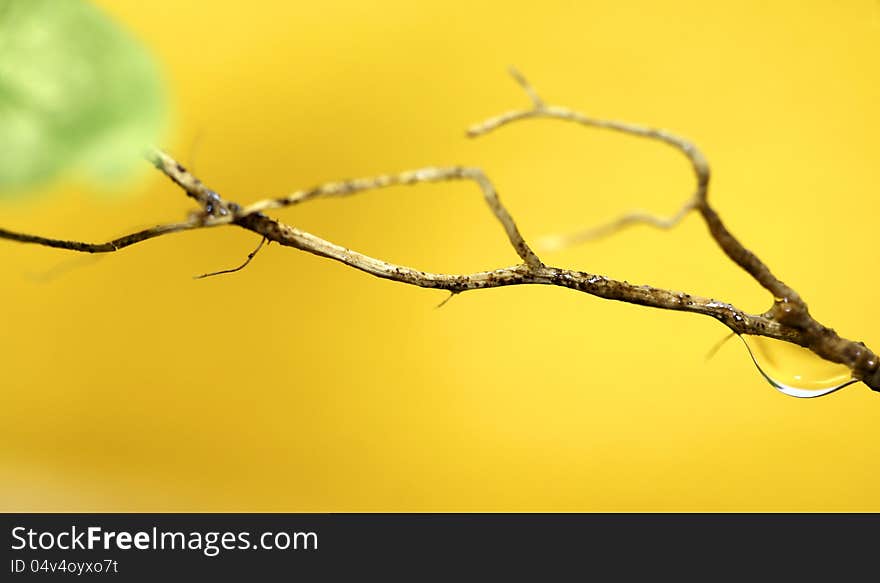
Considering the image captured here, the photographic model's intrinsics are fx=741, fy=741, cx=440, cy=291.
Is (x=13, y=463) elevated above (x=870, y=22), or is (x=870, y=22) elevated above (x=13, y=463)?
(x=870, y=22)

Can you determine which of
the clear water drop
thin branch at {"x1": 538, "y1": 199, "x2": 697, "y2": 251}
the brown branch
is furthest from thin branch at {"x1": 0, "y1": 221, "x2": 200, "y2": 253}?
the clear water drop

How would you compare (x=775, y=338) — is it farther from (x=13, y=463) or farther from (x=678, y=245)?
(x=13, y=463)

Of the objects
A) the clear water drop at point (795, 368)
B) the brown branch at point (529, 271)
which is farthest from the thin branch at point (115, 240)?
the clear water drop at point (795, 368)

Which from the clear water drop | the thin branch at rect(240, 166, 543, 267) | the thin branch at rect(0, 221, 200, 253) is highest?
the thin branch at rect(0, 221, 200, 253)

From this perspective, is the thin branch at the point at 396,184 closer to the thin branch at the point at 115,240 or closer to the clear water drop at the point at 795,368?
the thin branch at the point at 115,240

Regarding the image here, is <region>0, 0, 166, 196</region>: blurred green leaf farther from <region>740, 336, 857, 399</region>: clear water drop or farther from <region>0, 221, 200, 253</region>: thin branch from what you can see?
<region>740, 336, 857, 399</region>: clear water drop
